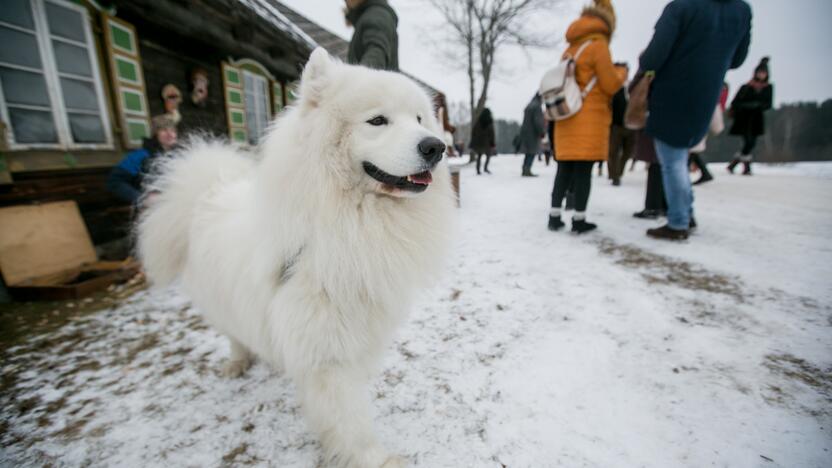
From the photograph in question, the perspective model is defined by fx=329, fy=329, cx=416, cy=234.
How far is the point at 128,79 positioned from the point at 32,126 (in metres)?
1.20

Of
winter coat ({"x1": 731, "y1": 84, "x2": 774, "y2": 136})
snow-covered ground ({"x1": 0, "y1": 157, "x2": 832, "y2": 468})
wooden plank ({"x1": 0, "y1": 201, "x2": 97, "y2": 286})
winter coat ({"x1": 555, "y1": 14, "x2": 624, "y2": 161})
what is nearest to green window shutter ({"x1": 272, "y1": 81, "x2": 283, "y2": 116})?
wooden plank ({"x1": 0, "y1": 201, "x2": 97, "y2": 286})

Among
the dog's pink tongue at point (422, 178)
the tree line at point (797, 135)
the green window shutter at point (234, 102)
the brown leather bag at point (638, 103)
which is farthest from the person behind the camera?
the tree line at point (797, 135)

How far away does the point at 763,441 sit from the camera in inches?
49.5

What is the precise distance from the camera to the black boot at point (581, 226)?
12.2 feet

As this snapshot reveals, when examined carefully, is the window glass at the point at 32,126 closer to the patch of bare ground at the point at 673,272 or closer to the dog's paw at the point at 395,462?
the dog's paw at the point at 395,462

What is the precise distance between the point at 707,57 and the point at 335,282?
12.1 ft

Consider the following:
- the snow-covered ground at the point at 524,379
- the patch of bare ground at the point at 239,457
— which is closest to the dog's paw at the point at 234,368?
the snow-covered ground at the point at 524,379

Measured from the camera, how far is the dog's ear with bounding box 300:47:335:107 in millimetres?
1290

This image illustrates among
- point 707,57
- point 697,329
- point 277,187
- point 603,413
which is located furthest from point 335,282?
point 707,57

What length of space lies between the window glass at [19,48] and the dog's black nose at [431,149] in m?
4.41

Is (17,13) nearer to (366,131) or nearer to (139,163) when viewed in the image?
(139,163)

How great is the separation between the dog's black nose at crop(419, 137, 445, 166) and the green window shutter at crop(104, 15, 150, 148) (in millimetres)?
4673

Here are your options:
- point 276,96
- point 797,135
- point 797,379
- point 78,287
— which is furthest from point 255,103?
point 797,135

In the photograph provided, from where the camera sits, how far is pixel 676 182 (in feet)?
10.5
